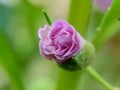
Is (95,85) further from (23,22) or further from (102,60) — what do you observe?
(23,22)

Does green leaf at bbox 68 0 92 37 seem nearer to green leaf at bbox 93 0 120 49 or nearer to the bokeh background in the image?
green leaf at bbox 93 0 120 49

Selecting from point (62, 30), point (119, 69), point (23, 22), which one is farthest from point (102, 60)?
point (62, 30)

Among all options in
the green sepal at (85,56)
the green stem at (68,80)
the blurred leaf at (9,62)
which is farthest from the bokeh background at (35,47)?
the green sepal at (85,56)

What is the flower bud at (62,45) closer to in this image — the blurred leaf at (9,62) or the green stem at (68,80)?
the green stem at (68,80)

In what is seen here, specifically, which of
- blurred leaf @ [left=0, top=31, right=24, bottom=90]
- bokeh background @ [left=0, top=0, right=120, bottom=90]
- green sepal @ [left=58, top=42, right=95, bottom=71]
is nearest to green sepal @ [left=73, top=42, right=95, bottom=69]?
green sepal @ [left=58, top=42, right=95, bottom=71]

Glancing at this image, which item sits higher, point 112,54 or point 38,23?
point 38,23
